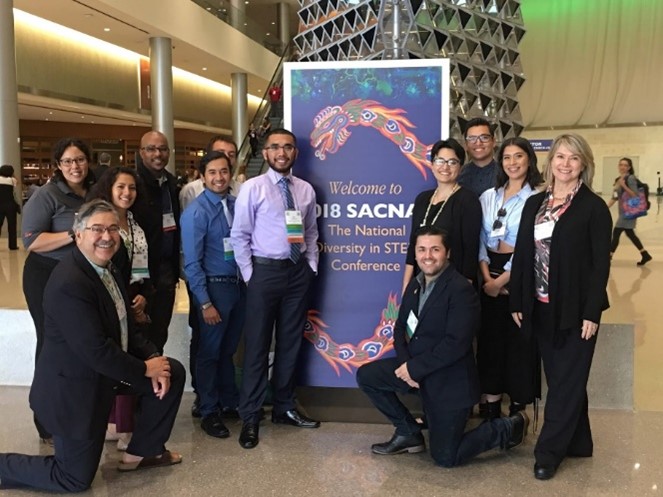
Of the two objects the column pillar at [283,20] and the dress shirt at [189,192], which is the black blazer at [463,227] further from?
the column pillar at [283,20]

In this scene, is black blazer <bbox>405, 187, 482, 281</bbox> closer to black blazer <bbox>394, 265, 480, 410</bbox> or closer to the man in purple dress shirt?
black blazer <bbox>394, 265, 480, 410</bbox>

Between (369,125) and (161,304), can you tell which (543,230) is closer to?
(369,125)

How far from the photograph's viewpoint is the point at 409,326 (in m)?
2.92

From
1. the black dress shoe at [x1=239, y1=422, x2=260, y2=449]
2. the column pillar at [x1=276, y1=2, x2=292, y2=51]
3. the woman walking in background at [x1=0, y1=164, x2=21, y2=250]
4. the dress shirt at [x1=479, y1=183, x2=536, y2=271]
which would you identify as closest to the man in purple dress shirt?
the black dress shoe at [x1=239, y1=422, x2=260, y2=449]

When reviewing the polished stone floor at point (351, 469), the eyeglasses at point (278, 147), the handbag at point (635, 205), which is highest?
the eyeglasses at point (278, 147)

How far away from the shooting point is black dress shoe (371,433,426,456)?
9.96ft

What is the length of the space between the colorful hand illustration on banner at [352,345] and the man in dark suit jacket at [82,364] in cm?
102

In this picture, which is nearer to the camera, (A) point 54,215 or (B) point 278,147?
(A) point 54,215

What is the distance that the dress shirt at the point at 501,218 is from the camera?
10.2 ft

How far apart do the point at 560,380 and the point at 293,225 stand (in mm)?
1413

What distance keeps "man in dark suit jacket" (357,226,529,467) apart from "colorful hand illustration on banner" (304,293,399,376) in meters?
0.48

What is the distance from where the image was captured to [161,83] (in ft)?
57.2

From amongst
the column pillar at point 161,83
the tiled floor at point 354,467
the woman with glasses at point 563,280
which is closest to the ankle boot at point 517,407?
the tiled floor at point 354,467

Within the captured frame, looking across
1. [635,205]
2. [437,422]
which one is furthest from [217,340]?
[635,205]
